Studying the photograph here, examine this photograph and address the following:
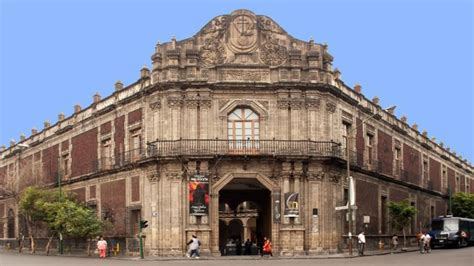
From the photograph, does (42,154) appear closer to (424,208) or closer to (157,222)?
(157,222)

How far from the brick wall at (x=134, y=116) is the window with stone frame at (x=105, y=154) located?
169 inches

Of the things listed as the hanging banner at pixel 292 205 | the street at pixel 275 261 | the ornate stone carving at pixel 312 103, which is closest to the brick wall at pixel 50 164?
the street at pixel 275 261

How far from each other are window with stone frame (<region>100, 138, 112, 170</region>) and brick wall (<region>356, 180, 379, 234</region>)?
17328mm

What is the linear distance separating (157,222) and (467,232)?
90.8 ft

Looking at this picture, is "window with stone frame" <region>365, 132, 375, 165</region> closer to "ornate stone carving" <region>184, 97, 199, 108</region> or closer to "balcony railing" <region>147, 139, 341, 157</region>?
"balcony railing" <region>147, 139, 341, 157</region>

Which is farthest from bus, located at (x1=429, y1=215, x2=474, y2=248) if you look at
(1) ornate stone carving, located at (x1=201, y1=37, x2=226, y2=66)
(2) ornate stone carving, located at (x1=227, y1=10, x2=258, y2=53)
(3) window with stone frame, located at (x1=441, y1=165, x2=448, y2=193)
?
(1) ornate stone carving, located at (x1=201, y1=37, x2=226, y2=66)

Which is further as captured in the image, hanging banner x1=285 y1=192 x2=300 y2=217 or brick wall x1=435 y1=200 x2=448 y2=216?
brick wall x1=435 y1=200 x2=448 y2=216

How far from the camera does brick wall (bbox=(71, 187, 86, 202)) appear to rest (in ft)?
182

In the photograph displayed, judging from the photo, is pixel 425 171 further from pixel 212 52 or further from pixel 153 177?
pixel 153 177

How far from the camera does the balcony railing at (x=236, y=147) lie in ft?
141

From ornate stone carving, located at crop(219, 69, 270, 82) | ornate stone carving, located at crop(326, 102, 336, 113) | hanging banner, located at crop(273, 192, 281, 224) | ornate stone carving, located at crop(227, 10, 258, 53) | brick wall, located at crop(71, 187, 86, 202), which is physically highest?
ornate stone carving, located at crop(227, 10, 258, 53)

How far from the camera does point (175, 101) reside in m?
43.1

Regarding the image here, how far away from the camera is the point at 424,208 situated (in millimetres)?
68562

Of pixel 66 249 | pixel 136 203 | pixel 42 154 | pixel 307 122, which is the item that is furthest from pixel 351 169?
pixel 42 154
